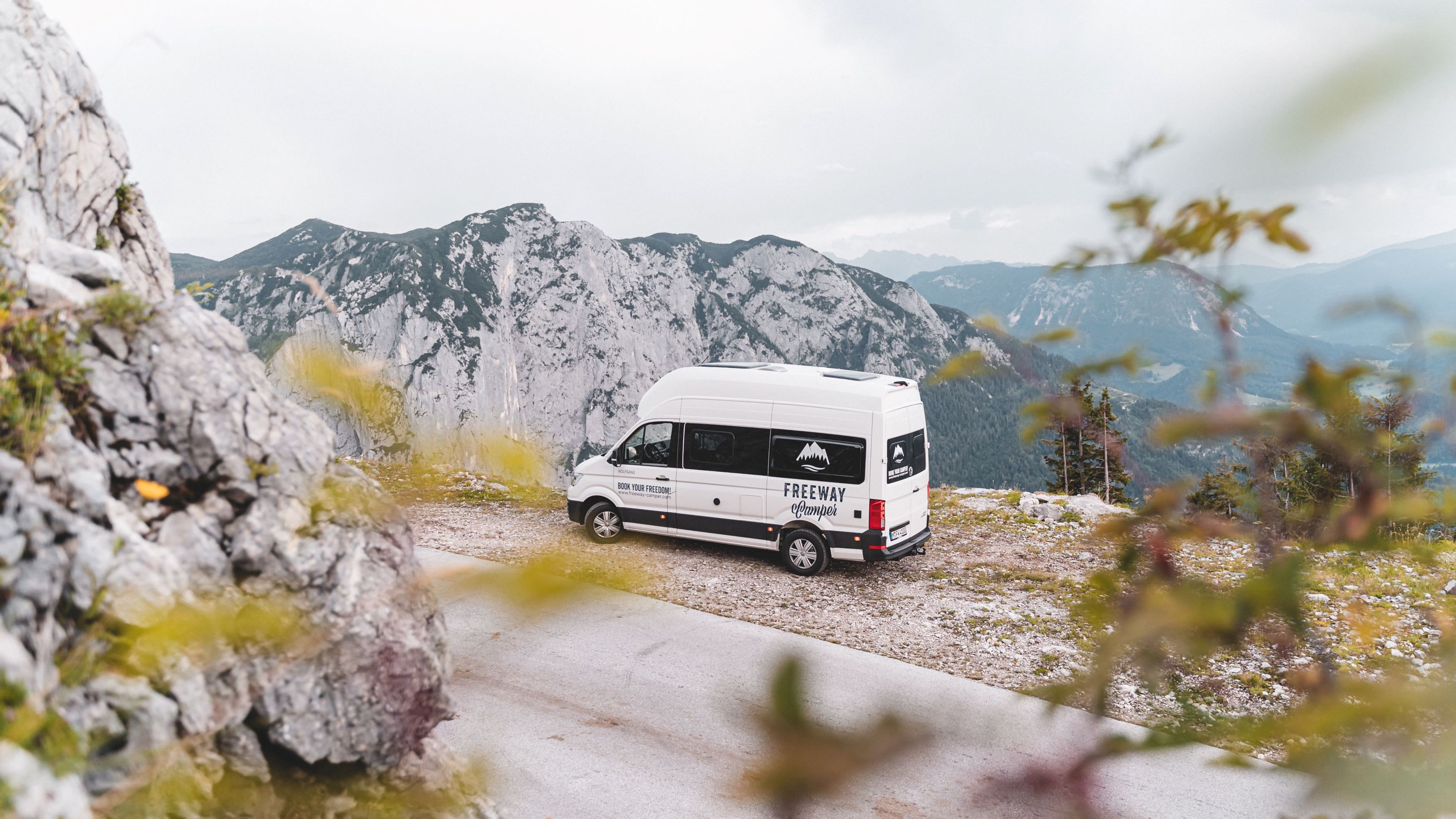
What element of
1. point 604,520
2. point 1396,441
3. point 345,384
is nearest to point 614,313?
point 604,520

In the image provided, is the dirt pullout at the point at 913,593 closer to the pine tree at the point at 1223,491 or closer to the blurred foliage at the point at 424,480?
the blurred foliage at the point at 424,480

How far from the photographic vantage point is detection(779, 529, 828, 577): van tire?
11750 millimetres

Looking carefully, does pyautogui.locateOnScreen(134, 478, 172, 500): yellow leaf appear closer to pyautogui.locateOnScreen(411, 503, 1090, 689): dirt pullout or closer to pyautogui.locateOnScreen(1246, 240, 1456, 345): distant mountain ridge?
pyautogui.locateOnScreen(1246, 240, 1456, 345): distant mountain ridge

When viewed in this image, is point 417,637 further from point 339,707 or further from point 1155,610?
point 1155,610

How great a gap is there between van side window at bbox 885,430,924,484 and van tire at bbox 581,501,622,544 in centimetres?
445

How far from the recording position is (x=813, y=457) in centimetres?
1156

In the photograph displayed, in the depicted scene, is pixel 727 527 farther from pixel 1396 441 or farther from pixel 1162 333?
pixel 1162 333

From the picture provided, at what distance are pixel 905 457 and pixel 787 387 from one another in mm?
2027

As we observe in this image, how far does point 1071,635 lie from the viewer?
9.79 meters

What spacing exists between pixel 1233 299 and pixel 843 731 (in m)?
0.84

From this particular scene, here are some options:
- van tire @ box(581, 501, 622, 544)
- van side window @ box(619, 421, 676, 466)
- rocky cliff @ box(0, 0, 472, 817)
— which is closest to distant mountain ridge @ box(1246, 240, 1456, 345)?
rocky cliff @ box(0, 0, 472, 817)

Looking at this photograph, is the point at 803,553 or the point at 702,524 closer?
the point at 803,553

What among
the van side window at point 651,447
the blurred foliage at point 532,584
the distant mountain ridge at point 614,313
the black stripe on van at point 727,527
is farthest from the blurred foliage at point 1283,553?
the distant mountain ridge at point 614,313

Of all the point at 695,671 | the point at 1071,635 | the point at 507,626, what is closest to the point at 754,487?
the point at 695,671
